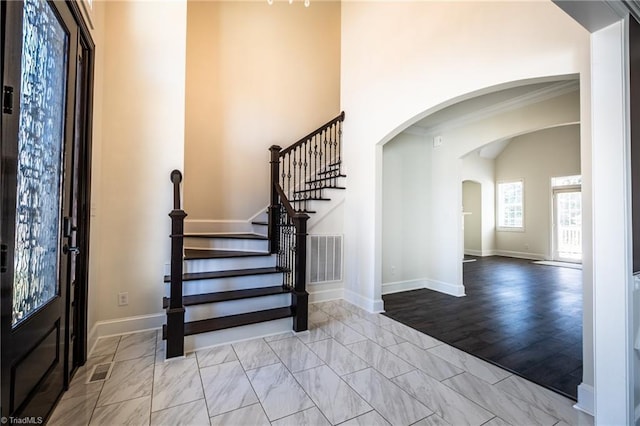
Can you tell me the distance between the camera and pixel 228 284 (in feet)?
10.1

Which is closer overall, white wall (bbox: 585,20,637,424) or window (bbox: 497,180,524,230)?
white wall (bbox: 585,20,637,424)

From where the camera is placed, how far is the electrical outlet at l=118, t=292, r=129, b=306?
285 cm

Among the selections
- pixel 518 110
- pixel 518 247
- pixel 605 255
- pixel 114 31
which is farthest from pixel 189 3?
pixel 518 247

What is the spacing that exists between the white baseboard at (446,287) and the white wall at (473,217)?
5.21 m

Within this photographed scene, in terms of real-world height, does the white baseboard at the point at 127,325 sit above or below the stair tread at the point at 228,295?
below

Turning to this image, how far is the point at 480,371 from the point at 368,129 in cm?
290

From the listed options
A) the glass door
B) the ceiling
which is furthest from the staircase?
the glass door

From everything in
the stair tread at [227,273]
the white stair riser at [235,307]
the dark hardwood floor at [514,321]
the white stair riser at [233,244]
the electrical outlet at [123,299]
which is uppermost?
the white stair riser at [233,244]

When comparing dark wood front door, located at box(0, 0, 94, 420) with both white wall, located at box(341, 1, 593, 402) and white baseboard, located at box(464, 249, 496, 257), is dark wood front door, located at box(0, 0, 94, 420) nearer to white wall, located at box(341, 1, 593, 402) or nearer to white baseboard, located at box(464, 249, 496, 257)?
white wall, located at box(341, 1, 593, 402)

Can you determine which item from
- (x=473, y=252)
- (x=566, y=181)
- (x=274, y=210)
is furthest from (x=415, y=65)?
(x=473, y=252)

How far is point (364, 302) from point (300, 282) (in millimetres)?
1193

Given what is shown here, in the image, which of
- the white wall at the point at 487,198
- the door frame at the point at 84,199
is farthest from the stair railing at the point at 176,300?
the white wall at the point at 487,198

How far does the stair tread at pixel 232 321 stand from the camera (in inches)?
102

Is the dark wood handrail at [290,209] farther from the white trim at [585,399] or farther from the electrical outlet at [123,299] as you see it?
the white trim at [585,399]
